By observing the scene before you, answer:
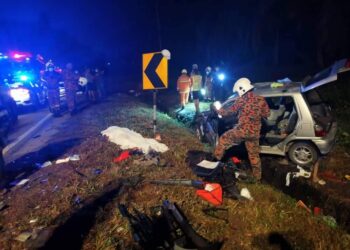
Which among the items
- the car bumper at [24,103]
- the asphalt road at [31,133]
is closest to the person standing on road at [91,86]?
the asphalt road at [31,133]

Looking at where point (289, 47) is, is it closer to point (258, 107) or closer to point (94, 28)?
point (258, 107)

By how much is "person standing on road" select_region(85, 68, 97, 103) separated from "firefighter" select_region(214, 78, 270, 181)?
9797 mm

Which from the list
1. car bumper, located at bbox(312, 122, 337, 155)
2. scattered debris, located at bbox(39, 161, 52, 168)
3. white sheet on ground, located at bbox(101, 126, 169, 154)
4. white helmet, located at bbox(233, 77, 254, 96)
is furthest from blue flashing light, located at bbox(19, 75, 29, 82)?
car bumper, located at bbox(312, 122, 337, 155)

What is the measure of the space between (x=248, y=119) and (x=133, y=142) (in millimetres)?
2722

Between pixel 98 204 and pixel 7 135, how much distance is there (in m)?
6.87

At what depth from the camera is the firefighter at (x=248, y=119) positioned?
5.89m

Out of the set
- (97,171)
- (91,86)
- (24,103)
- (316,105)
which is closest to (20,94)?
(24,103)

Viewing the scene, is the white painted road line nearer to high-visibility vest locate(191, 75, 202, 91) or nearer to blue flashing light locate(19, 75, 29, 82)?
blue flashing light locate(19, 75, 29, 82)

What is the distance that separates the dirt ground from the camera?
13.1 feet

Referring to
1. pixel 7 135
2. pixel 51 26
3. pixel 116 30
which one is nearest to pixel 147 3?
pixel 116 30

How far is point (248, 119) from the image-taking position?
5.95 m

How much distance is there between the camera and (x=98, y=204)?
470 centimetres

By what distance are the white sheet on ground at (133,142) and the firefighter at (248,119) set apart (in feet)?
5.29

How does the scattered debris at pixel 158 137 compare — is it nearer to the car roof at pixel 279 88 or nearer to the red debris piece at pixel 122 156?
the red debris piece at pixel 122 156
